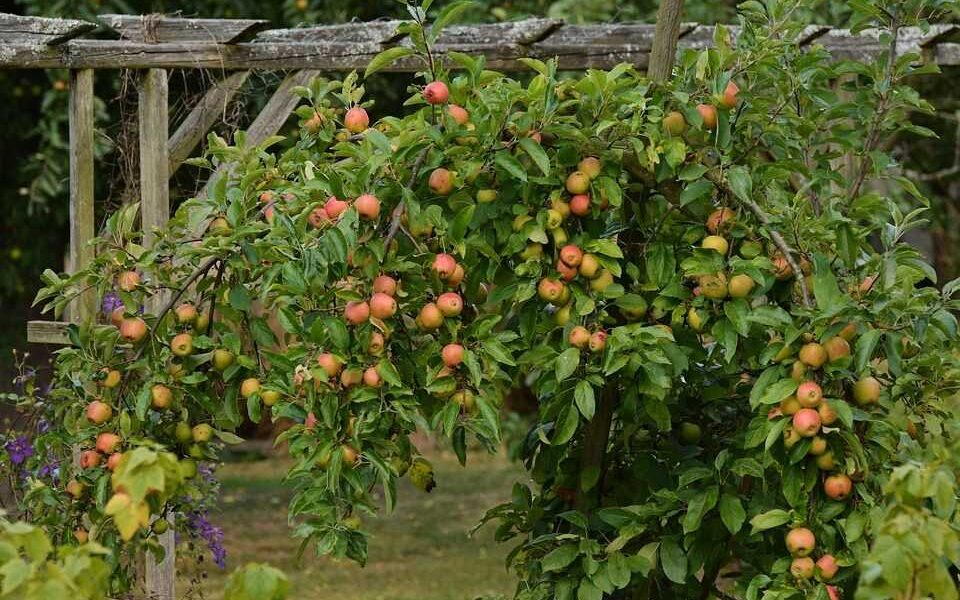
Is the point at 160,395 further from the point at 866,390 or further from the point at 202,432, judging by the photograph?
the point at 866,390

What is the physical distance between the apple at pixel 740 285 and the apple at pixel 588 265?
0.74 ft

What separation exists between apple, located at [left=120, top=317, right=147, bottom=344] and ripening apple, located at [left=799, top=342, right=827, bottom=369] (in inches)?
44.8

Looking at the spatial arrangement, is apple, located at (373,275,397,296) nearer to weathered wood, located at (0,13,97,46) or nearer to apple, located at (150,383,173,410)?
apple, located at (150,383,173,410)

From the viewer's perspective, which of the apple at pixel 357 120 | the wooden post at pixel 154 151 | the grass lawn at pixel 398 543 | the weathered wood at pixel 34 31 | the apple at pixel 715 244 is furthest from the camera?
the grass lawn at pixel 398 543

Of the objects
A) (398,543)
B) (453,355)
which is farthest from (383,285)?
(398,543)

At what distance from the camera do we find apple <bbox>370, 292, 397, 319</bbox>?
2.12m

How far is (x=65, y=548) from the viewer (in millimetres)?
1640

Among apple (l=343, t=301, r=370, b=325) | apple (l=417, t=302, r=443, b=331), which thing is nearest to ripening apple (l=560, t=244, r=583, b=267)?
apple (l=417, t=302, r=443, b=331)

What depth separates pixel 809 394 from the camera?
211cm

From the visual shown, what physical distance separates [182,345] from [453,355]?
0.53m

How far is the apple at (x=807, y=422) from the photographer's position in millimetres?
2092

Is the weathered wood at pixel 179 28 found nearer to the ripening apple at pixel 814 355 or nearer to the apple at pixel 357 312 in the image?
the apple at pixel 357 312

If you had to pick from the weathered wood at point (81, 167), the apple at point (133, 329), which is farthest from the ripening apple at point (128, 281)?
the weathered wood at point (81, 167)

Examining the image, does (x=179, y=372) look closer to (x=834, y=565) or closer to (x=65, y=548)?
(x=65, y=548)
